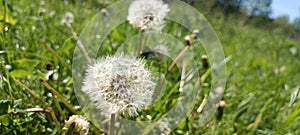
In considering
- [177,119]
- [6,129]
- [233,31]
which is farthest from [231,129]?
[233,31]

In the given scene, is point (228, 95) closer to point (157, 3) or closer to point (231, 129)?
point (231, 129)

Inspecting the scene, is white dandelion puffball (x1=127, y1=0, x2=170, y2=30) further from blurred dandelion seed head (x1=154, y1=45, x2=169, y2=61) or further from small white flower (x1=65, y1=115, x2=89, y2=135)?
small white flower (x1=65, y1=115, x2=89, y2=135)

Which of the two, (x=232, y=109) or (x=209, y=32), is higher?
(x=209, y=32)

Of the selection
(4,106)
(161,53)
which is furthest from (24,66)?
(161,53)

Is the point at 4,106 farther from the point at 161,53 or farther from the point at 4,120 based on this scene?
the point at 161,53

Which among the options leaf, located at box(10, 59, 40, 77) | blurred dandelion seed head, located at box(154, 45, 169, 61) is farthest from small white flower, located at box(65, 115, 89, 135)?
blurred dandelion seed head, located at box(154, 45, 169, 61)

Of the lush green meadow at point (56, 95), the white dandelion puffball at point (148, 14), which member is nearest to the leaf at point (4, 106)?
the lush green meadow at point (56, 95)
